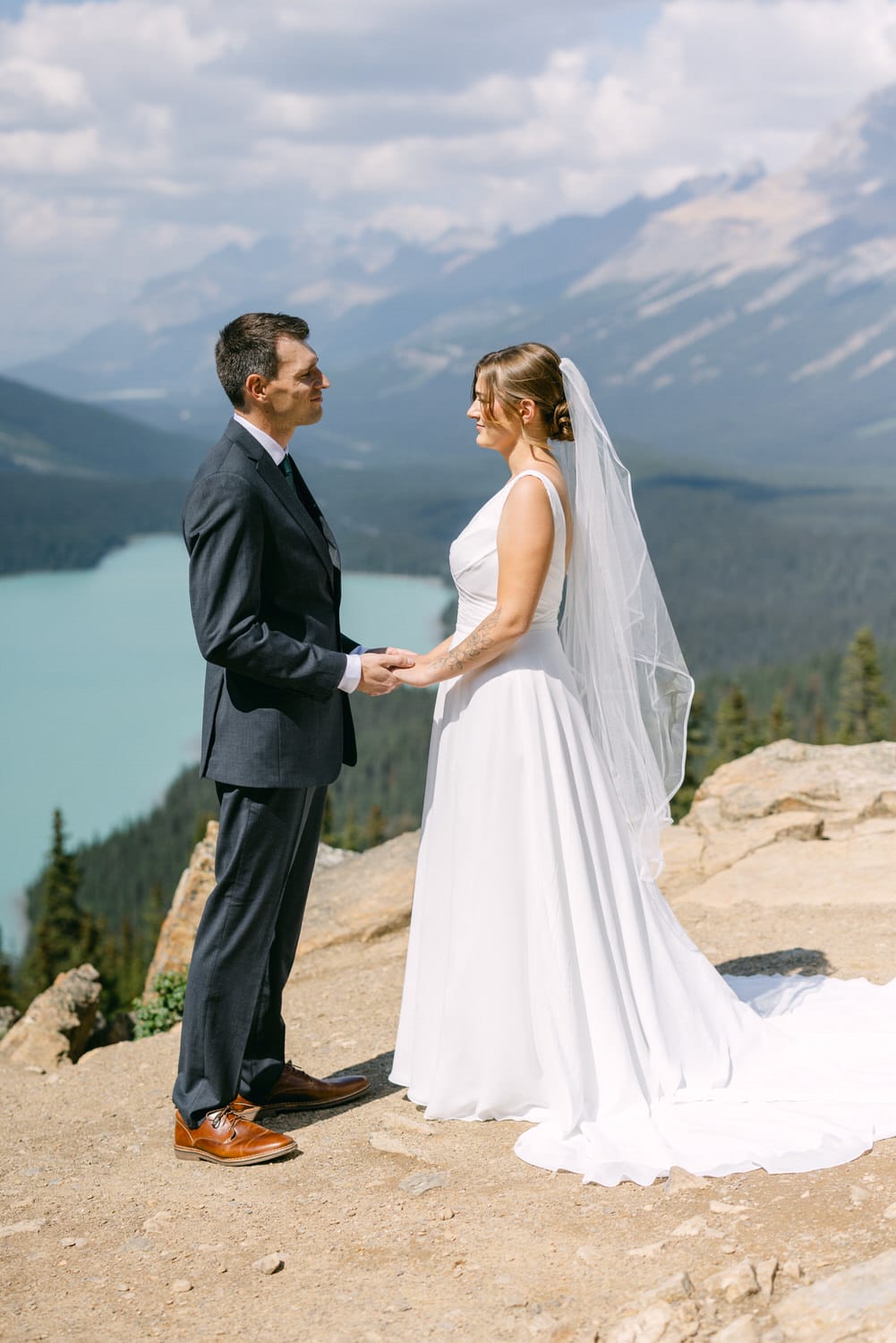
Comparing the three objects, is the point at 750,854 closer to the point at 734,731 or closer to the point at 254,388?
the point at 254,388

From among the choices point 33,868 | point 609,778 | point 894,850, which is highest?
point 609,778

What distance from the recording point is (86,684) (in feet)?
653

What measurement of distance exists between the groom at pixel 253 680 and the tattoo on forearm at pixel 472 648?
0.57 ft

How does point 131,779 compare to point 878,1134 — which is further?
point 131,779

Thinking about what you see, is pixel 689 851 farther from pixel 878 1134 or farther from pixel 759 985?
pixel 878 1134

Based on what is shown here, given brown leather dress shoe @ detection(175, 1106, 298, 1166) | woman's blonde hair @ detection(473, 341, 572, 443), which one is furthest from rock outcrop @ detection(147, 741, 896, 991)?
woman's blonde hair @ detection(473, 341, 572, 443)

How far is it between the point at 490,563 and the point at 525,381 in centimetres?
71

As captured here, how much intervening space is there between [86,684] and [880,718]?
15533 cm

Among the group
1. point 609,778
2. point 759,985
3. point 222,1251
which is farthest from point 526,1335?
point 759,985

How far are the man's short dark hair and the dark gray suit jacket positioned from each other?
0.16 metres

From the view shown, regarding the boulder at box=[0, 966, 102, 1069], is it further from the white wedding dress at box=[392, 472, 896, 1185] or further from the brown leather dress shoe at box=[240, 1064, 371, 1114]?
the white wedding dress at box=[392, 472, 896, 1185]

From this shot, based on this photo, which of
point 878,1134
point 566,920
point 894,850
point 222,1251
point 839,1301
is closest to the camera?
point 839,1301

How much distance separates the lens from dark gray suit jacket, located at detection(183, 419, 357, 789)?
14.5 ft

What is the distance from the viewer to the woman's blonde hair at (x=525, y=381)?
4863 millimetres
